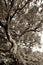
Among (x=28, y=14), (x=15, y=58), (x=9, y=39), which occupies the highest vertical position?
(x=28, y=14)

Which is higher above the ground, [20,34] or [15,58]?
[20,34]

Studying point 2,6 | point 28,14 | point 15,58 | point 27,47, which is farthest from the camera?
point 27,47

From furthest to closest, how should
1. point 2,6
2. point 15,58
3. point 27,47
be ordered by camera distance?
point 27,47 < point 2,6 < point 15,58

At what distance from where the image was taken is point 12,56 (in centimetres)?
856

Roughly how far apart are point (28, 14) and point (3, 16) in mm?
1557

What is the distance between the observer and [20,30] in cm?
1058

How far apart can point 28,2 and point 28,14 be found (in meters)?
1.24

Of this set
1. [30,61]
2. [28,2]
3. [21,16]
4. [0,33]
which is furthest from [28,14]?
[30,61]

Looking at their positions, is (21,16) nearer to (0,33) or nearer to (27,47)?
(0,33)

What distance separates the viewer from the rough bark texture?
864 centimetres

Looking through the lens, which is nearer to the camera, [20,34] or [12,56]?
[12,56]

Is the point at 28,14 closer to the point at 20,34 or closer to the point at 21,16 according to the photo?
the point at 21,16

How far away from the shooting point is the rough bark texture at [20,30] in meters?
8.64

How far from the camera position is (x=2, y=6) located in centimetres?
914
